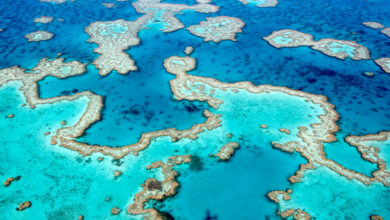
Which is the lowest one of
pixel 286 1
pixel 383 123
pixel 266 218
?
pixel 266 218

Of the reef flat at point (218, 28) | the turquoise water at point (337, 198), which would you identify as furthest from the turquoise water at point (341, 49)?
the turquoise water at point (337, 198)

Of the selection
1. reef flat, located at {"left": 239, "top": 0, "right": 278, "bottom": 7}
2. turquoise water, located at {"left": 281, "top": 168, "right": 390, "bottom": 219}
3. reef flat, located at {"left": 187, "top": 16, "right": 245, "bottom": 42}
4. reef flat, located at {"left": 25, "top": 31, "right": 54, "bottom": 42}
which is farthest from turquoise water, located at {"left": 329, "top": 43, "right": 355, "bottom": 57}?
reef flat, located at {"left": 25, "top": 31, "right": 54, "bottom": 42}

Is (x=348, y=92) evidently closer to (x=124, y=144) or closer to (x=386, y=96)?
(x=386, y=96)

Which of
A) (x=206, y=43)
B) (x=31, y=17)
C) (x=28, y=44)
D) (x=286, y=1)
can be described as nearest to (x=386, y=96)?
(x=206, y=43)

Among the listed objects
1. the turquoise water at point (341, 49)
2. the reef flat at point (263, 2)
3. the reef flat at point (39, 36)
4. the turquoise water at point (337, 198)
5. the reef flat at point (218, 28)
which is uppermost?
the reef flat at point (263, 2)

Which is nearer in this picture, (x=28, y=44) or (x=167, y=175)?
(x=167, y=175)

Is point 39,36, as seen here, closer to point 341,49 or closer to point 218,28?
point 218,28

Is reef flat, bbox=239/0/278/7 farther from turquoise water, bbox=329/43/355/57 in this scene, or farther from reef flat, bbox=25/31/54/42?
reef flat, bbox=25/31/54/42

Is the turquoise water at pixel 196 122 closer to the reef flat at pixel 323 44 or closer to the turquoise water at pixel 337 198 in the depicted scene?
the turquoise water at pixel 337 198
